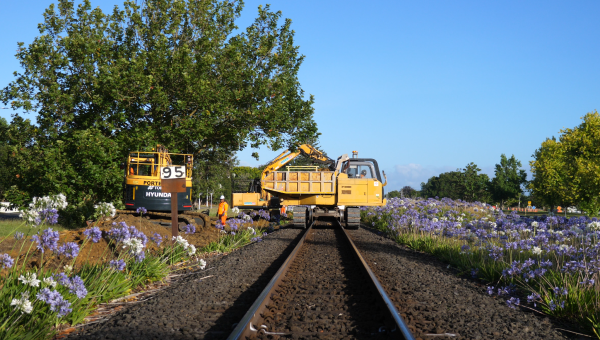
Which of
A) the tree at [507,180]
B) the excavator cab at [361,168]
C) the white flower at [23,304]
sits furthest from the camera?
the tree at [507,180]

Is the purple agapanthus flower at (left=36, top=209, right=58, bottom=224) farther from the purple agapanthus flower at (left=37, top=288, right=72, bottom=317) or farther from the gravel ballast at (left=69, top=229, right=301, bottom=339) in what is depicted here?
the purple agapanthus flower at (left=37, top=288, right=72, bottom=317)

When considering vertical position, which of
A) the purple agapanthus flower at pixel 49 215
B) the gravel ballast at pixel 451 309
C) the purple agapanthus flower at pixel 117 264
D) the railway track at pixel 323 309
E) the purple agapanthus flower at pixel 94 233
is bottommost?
the gravel ballast at pixel 451 309

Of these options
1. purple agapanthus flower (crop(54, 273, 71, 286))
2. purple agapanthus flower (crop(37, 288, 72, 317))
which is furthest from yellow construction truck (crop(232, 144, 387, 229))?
purple agapanthus flower (crop(37, 288, 72, 317))

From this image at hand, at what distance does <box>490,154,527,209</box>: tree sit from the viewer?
78.9m

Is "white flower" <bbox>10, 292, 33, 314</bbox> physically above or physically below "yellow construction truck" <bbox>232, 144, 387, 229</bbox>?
below

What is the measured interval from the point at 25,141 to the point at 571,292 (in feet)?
72.2

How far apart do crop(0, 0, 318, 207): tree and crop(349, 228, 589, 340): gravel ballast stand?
13.7 m

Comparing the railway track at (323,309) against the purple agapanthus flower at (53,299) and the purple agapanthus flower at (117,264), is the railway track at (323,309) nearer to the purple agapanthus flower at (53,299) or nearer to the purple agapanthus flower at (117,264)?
the purple agapanthus flower at (53,299)

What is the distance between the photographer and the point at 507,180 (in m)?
81.1

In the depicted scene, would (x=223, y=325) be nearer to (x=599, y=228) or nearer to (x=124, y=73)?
(x=599, y=228)

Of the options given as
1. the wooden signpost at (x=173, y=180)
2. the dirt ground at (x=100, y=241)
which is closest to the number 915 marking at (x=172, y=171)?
the wooden signpost at (x=173, y=180)

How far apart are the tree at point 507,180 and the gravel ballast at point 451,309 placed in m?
77.2

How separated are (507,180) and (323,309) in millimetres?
84428

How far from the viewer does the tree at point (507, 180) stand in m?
78.9
